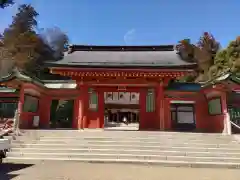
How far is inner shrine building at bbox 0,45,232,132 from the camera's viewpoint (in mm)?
14414

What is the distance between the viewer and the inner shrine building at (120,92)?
1441cm

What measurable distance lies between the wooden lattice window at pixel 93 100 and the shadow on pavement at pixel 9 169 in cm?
758

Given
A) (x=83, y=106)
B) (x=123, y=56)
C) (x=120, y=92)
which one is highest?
(x=123, y=56)

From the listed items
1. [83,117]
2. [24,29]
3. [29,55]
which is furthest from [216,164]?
[24,29]

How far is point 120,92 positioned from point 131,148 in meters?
6.50

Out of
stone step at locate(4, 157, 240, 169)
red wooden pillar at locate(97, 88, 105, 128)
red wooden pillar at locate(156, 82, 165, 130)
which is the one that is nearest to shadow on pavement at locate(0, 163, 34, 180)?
stone step at locate(4, 157, 240, 169)

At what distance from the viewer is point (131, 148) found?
10.0 m

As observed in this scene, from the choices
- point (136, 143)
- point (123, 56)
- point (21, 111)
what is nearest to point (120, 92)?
point (123, 56)

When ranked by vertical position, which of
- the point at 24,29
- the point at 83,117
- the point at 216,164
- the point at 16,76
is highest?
the point at 24,29

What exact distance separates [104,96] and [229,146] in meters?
9.00

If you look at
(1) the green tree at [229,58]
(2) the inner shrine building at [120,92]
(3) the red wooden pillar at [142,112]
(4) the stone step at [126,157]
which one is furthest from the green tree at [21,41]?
(1) the green tree at [229,58]

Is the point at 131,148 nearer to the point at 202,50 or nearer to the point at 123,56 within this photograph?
the point at 123,56

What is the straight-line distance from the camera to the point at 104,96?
15.7m

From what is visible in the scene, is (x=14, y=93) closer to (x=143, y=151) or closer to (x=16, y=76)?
(x=16, y=76)
